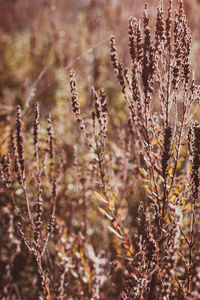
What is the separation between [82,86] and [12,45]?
1.96 metres

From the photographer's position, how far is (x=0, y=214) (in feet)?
4.78

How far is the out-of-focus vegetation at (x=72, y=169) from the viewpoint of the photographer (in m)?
0.84

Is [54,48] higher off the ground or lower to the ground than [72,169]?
higher

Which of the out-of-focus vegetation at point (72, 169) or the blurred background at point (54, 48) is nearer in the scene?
the out-of-focus vegetation at point (72, 169)

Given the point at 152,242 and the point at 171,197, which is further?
the point at 171,197

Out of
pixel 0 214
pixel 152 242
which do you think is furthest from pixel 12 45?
pixel 152 242

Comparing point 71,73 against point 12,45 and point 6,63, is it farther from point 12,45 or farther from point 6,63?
point 12,45

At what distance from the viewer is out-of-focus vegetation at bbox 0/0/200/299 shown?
0.84m

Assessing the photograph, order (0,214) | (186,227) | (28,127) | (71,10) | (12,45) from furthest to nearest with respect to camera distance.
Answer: (71,10) < (12,45) < (28,127) < (0,214) < (186,227)

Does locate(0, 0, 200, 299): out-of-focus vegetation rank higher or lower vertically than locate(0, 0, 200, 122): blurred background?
lower

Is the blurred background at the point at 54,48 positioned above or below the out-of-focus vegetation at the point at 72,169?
above

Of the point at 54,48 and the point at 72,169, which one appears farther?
the point at 54,48

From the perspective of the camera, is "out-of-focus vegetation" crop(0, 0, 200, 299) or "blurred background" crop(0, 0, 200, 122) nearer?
"out-of-focus vegetation" crop(0, 0, 200, 299)

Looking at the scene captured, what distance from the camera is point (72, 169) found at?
172 cm
